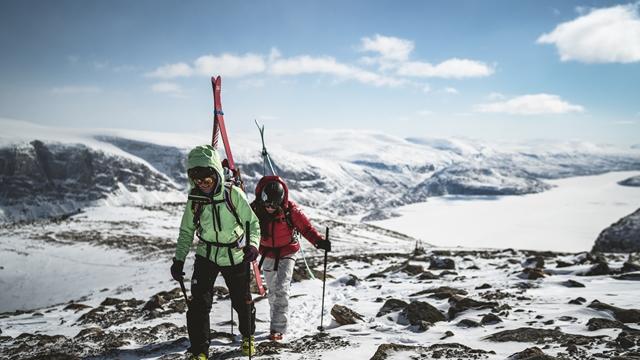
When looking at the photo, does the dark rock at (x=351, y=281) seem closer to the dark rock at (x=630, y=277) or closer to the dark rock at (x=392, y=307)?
the dark rock at (x=392, y=307)

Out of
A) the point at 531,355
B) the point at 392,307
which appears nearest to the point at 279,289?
the point at 392,307

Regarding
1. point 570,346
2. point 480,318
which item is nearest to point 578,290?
point 480,318

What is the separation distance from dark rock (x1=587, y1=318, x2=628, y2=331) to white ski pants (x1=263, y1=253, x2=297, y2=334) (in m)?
5.18

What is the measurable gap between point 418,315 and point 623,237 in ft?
137

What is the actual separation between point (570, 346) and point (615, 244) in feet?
140

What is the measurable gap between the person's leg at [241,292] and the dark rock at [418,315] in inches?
130

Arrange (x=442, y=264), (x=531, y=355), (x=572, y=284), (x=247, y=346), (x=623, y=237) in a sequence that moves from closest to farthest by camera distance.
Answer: (x=531, y=355) → (x=247, y=346) → (x=572, y=284) → (x=442, y=264) → (x=623, y=237)

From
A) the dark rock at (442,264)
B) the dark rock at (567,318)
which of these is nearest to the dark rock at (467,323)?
the dark rock at (567,318)

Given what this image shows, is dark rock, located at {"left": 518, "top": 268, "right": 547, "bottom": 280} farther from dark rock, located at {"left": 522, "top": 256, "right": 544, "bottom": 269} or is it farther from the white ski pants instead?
the white ski pants

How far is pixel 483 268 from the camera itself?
17.0 metres

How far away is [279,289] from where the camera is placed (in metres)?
7.54

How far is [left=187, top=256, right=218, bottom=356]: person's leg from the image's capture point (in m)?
5.84

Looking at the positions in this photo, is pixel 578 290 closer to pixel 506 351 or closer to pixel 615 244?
pixel 506 351

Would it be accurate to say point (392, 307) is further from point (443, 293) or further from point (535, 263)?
point (535, 263)
